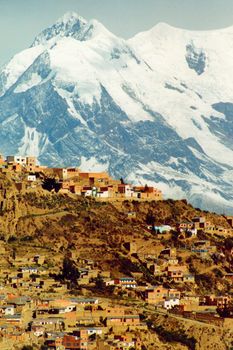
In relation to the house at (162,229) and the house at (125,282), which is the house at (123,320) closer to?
the house at (125,282)

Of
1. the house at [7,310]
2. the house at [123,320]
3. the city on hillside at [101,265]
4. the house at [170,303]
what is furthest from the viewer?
the house at [170,303]

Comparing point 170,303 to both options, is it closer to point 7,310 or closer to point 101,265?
point 101,265

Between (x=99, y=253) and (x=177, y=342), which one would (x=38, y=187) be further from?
(x=177, y=342)

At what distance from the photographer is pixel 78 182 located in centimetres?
12294

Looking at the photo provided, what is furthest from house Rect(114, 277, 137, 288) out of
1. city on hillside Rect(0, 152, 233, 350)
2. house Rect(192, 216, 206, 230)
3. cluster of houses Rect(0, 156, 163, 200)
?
house Rect(192, 216, 206, 230)

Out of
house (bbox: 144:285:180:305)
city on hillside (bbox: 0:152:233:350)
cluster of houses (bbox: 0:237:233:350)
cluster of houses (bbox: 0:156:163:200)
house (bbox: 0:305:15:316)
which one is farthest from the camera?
cluster of houses (bbox: 0:156:163:200)

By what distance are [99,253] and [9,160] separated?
2531cm

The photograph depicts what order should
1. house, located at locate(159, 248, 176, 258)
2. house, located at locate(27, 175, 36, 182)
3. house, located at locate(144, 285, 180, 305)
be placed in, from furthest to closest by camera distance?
house, located at locate(27, 175, 36, 182) → house, located at locate(159, 248, 176, 258) → house, located at locate(144, 285, 180, 305)

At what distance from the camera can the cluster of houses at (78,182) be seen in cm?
11881

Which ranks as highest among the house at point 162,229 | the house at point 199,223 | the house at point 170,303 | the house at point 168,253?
the house at point 199,223

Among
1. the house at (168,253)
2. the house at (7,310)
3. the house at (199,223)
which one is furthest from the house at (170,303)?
the house at (199,223)

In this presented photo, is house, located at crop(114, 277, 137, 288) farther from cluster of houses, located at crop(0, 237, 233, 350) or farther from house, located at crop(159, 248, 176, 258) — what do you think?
house, located at crop(159, 248, 176, 258)

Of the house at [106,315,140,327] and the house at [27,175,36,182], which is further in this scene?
the house at [27,175,36,182]

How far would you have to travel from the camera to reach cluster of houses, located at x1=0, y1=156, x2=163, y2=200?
118812 mm
